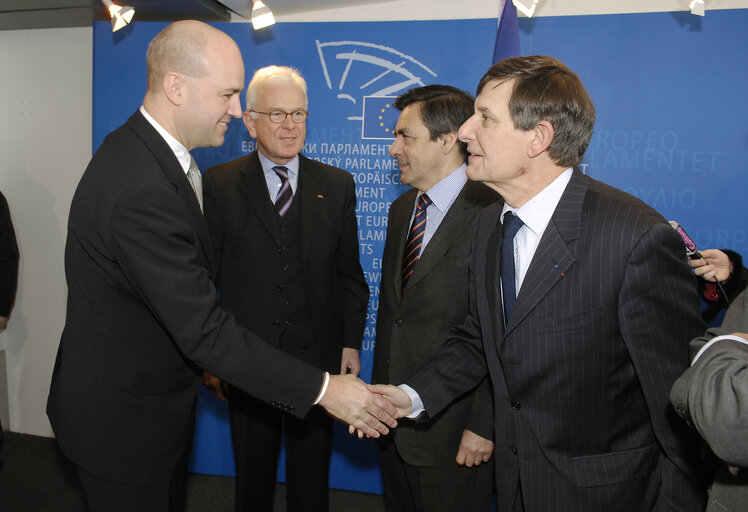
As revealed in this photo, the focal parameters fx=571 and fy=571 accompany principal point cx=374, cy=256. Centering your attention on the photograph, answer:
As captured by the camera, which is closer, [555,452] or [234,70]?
[555,452]

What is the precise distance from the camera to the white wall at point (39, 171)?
4.17 metres

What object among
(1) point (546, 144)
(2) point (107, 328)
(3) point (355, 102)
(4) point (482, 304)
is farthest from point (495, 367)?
(3) point (355, 102)

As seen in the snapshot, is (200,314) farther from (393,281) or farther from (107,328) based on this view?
(393,281)

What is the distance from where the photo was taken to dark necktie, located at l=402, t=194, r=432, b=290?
2.52 metres

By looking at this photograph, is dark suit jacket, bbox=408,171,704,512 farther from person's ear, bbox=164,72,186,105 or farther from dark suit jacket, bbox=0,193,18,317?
dark suit jacket, bbox=0,193,18,317

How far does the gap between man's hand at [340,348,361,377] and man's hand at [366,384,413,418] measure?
2.77 feet

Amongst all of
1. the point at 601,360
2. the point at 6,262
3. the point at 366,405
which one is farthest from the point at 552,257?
the point at 6,262

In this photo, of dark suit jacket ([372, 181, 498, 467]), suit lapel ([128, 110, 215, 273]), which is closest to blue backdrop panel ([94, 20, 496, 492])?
dark suit jacket ([372, 181, 498, 467])

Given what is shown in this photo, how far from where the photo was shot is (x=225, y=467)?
3.79 metres

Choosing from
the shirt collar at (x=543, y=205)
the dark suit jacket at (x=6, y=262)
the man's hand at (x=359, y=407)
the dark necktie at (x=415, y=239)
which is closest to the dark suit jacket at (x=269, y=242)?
the dark necktie at (x=415, y=239)

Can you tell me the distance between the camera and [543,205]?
1821mm

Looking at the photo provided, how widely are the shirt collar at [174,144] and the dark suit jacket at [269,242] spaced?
2.53 ft

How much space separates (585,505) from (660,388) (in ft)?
1.28

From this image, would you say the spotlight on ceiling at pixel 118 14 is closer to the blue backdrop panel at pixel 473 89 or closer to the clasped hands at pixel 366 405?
the blue backdrop panel at pixel 473 89
